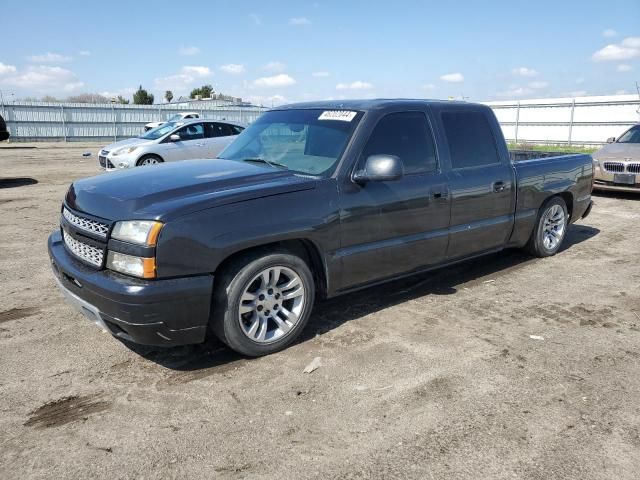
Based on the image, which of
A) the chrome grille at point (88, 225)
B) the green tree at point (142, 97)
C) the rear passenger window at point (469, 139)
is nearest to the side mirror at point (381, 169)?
the rear passenger window at point (469, 139)

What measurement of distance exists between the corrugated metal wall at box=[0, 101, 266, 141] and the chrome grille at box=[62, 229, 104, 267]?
29881 mm

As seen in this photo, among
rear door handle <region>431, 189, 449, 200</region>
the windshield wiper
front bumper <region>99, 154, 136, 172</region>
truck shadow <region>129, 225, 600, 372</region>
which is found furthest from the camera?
front bumper <region>99, 154, 136, 172</region>

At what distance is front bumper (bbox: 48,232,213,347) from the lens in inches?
127

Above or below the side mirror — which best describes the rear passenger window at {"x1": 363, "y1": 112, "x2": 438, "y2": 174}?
above

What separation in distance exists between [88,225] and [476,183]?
3.42m

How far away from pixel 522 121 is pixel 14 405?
97.5 ft

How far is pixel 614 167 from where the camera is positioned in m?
10.9

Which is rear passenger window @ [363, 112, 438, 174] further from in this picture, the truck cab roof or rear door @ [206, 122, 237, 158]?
rear door @ [206, 122, 237, 158]

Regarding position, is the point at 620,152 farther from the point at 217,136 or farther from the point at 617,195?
the point at 217,136

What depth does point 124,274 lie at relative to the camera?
3.32 m

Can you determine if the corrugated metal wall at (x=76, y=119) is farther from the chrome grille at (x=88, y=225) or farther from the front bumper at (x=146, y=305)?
the front bumper at (x=146, y=305)

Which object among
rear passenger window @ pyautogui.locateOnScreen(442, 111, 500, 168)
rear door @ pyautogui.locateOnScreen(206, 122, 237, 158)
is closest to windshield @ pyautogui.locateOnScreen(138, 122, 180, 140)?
rear door @ pyautogui.locateOnScreen(206, 122, 237, 158)

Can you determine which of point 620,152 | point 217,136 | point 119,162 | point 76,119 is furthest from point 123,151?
point 76,119

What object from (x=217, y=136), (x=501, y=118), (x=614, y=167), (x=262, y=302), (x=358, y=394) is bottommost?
(x=358, y=394)
